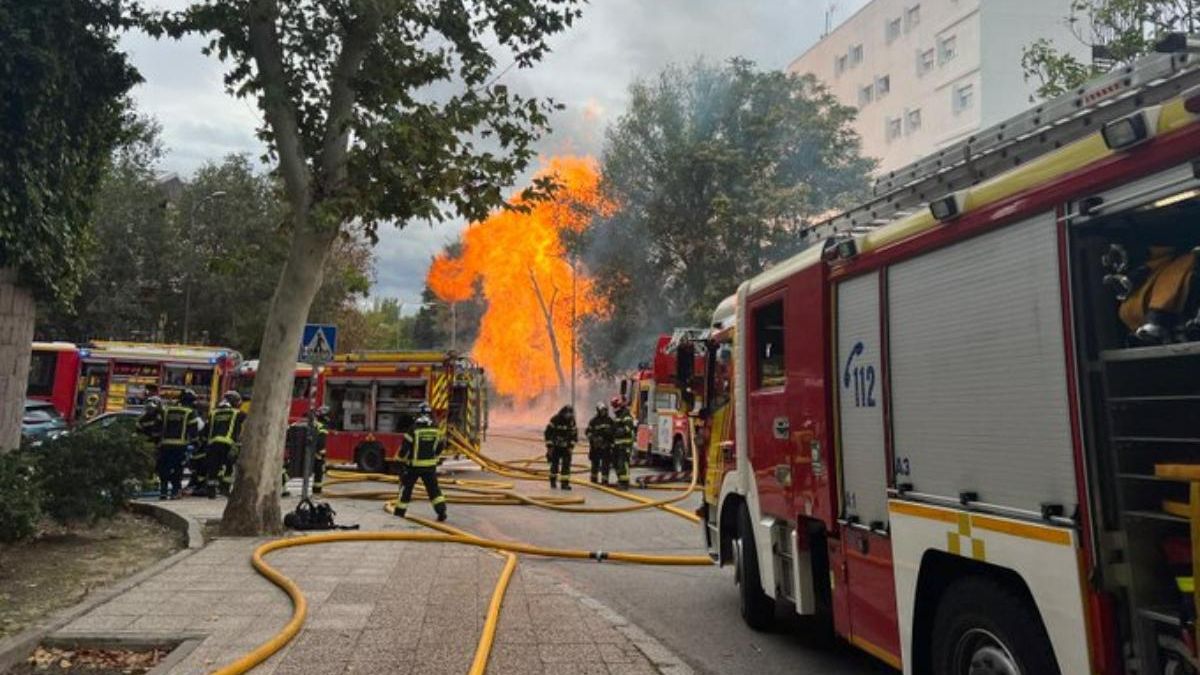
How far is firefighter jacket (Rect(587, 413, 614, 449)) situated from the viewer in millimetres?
16328

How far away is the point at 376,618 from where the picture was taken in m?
5.98

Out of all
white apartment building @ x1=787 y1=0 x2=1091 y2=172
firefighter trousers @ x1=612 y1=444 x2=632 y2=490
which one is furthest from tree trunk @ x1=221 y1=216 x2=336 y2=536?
white apartment building @ x1=787 y1=0 x2=1091 y2=172

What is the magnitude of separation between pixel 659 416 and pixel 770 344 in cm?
1530

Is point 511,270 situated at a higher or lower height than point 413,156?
higher

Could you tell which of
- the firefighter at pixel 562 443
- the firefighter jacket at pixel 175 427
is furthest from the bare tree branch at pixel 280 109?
the firefighter at pixel 562 443

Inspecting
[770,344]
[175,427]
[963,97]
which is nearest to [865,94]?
[963,97]

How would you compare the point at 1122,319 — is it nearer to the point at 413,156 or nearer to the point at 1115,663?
the point at 1115,663

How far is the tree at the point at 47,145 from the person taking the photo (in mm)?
8680

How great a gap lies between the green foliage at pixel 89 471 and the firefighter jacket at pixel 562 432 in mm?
7398

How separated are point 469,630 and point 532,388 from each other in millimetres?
55275

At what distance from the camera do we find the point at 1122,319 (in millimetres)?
2877

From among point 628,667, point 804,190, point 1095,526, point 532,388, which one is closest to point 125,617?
point 628,667

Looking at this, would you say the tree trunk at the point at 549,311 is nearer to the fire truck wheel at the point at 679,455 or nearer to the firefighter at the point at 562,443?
Answer: the fire truck wheel at the point at 679,455

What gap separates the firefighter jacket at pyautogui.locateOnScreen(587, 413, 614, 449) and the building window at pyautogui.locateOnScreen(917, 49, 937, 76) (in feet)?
93.3
